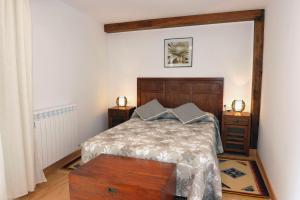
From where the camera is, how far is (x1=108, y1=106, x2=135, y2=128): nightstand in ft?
13.0

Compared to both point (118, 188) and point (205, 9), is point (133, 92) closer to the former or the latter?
point (205, 9)

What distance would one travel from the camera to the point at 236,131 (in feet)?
11.1

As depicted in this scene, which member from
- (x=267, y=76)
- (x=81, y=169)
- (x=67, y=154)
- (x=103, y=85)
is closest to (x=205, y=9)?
(x=267, y=76)

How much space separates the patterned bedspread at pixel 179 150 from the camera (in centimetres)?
202

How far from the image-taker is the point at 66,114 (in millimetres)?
3049

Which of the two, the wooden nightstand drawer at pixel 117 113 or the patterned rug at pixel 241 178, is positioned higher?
the wooden nightstand drawer at pixel 117 113

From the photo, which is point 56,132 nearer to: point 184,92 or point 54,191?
point 54,191

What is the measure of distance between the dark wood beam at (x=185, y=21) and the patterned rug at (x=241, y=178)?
2297 mm

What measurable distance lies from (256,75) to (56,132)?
3215 mm

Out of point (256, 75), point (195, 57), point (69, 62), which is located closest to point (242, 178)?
point (256, 75)

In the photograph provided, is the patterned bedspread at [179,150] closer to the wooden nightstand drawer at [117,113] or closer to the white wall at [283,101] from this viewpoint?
the white wall at [283,101]

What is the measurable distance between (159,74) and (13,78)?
2.61 m

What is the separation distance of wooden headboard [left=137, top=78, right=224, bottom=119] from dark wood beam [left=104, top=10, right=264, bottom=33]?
995mm

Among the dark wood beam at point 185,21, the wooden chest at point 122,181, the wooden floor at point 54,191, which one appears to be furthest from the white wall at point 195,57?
the wooden chest at point 122,181
